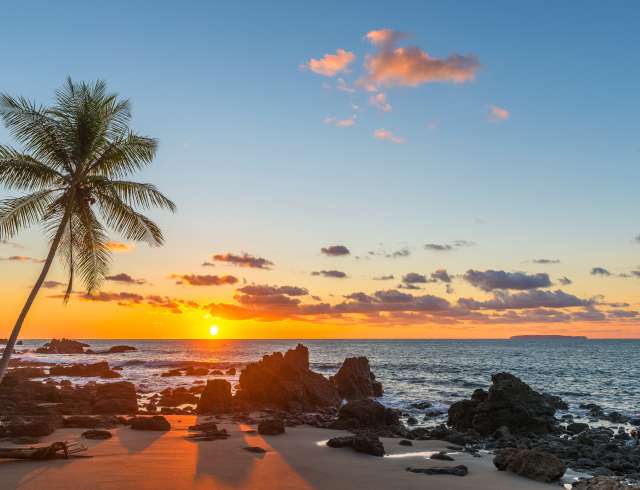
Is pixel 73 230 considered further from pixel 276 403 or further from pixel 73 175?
pixel 276 403

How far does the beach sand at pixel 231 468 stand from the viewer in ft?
49.2

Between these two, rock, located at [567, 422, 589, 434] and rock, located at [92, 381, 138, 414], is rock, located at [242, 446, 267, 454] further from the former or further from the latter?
rock, located at [567, 422, 589, 434]

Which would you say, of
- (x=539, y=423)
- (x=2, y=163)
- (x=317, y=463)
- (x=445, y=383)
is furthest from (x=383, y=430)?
(x=445, y=383)

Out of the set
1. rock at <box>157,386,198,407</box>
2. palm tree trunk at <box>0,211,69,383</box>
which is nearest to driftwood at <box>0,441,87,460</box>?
palm tree trunk at <box>0,211,69,383</box>

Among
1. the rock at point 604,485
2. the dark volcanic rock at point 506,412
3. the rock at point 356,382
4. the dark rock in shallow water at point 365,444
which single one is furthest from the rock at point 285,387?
the rock at point 604,485

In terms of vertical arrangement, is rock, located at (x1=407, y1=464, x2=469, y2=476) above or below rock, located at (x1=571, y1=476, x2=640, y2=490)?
below

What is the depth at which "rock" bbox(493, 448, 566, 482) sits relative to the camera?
1831 cm

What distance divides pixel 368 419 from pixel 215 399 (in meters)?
11.8

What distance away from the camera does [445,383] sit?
65.2m

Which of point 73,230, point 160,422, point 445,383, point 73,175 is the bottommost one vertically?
point 445,383

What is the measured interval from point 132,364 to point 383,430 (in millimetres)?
83954

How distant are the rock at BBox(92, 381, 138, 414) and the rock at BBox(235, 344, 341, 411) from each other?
850 cm

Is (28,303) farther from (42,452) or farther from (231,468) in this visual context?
(231,468)

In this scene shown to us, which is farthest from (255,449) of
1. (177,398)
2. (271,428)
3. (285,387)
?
(177,398)
